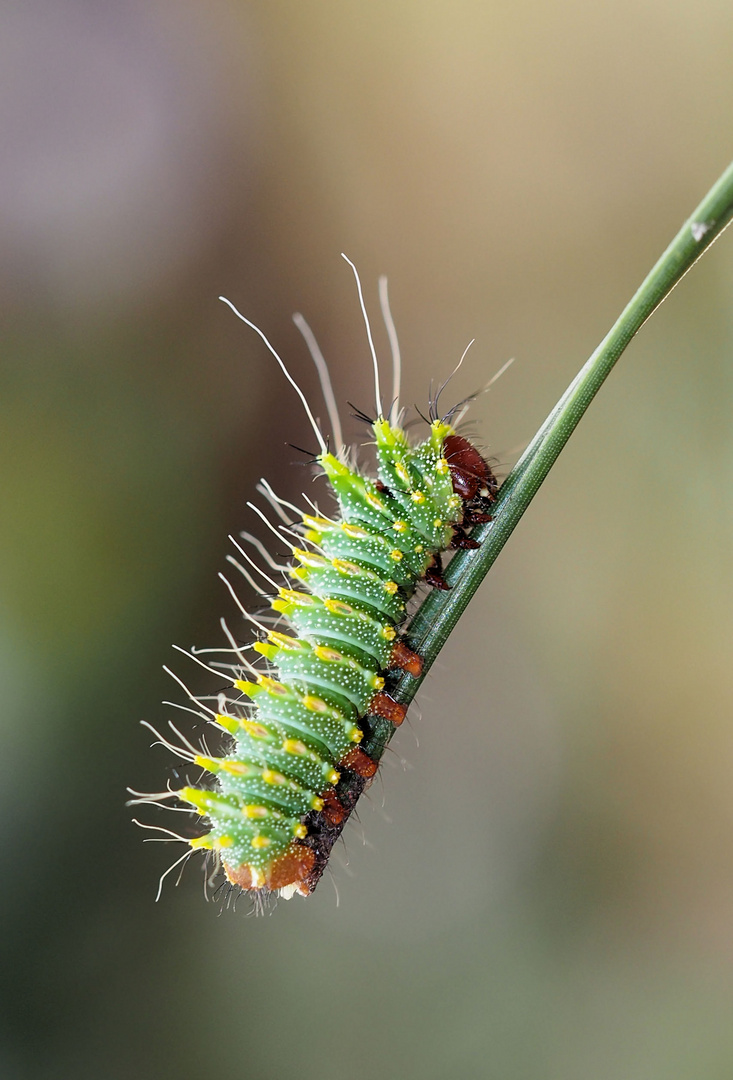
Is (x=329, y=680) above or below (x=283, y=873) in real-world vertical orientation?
above

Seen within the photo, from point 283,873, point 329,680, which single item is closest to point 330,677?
point 329,680

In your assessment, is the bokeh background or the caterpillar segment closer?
the caterpillar segment

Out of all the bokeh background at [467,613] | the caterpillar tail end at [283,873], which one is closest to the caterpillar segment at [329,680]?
the caterpillar tail end at [283,873]

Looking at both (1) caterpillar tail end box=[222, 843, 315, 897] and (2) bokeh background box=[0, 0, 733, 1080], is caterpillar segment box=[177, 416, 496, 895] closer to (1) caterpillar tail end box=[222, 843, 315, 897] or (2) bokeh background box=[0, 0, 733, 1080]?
(1) caterpillar tail end box=[222, 843, 315, 897]

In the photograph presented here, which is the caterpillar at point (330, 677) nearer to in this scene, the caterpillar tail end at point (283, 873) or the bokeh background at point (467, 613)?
the caterpillar tail end at point (283, 873)

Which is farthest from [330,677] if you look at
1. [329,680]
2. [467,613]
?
[467,613]

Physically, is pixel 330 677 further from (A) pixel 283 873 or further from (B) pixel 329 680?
(A) pixel 283 873

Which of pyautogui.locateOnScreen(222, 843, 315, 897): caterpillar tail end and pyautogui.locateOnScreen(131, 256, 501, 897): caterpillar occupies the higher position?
pyautogui.locateOnScreen(131, 256, 501, 897): caterpillar

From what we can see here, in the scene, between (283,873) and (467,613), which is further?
(467,613)

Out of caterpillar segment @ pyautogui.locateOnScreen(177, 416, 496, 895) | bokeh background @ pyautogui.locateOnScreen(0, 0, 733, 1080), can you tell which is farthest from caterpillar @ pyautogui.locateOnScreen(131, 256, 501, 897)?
bokeh background @ pyautogui.locateOnScreen(0, 0, 733, 1080)
